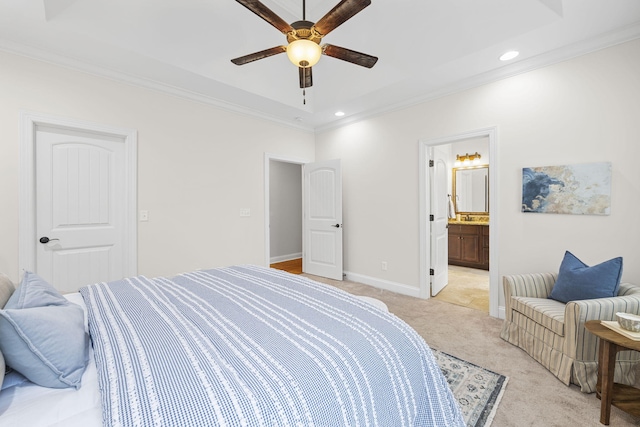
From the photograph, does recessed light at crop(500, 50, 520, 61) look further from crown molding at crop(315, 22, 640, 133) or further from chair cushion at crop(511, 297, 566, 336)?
chair cushion at crop(511, 297, 566, 336)

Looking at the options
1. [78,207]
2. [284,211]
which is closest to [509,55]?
[78,207]

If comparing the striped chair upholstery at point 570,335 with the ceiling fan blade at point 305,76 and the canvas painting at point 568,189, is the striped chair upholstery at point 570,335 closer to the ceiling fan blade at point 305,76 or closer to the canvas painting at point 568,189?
the canvas painting at point 568,189

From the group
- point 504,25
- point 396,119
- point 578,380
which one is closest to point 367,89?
point 396,119

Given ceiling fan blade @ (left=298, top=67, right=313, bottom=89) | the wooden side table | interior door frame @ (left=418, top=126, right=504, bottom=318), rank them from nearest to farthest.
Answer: the wooden side table
ceiling fan blade @ (left=298, top=67, right=313, bottom=89)
interior door frame @ (left=418, top=126, right=504, bottom=318)

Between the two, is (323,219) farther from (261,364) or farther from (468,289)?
(261,364)

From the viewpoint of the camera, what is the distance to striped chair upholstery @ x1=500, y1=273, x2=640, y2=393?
1.80 meters

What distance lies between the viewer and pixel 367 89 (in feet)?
11.1

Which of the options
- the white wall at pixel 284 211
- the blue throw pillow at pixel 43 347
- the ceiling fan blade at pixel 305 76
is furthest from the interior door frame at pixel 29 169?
the white wall at pixel 284 211

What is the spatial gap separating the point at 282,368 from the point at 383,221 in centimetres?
328

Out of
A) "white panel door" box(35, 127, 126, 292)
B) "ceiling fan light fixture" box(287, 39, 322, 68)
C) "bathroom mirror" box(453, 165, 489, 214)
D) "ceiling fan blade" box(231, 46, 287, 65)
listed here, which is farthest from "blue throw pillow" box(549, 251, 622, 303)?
"white panel door" box(35, 127, 126, 292)

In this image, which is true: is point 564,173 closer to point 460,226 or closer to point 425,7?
point 425,7

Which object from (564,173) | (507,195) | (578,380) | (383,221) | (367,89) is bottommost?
(578,380)

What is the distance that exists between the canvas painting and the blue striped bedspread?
7.61 feet

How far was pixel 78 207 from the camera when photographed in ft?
8.87
